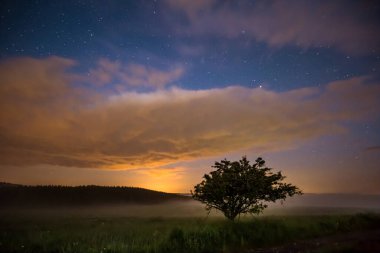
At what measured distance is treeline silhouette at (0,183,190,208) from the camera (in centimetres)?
11875

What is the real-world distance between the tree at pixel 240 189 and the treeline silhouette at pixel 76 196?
96.5 m

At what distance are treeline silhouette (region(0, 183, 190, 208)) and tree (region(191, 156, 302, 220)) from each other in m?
96.5

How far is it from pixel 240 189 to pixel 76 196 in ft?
382

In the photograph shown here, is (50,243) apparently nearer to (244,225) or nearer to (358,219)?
(244,225)

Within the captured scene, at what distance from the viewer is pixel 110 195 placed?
142m

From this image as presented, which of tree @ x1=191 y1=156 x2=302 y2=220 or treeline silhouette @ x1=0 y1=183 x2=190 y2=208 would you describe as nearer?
tree @ x1=191 y1=156 x2=302 y2=220

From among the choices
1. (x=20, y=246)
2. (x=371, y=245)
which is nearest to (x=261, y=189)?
(x=371, y=245)

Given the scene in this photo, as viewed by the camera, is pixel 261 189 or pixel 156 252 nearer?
pixel 156 252

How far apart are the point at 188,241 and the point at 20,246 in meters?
10.5

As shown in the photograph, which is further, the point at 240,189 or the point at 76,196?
the point at 76,196

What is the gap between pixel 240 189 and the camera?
29078mm

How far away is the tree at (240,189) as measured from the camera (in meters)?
29.2

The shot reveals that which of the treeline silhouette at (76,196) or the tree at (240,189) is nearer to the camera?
the tree at (240,189)

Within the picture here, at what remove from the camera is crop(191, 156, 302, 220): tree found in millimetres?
29234
